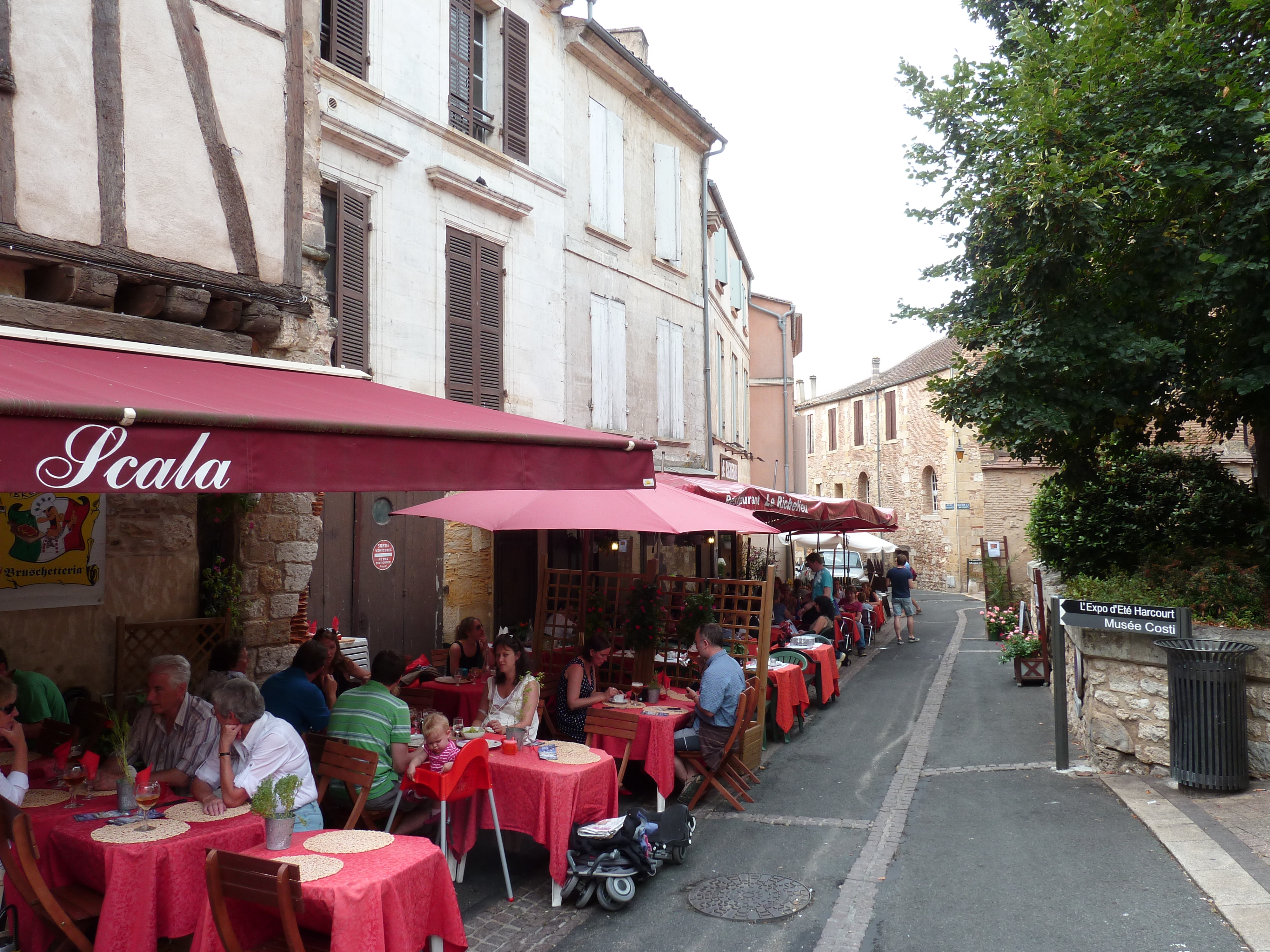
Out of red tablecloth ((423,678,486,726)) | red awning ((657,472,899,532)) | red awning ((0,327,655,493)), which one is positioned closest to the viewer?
red awning ((0,327,655,493))

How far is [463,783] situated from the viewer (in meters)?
4.89

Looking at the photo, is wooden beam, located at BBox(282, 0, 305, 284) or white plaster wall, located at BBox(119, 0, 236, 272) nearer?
white plaster wall, located at BBox(119, 0, 236, 272)

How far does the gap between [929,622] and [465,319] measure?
14.7 metres

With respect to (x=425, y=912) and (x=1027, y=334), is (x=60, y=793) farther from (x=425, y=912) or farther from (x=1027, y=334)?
(x=1027, y=334)

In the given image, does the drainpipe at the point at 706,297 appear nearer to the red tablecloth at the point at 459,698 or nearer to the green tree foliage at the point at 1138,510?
the green tree foliage at the point at 1138,510

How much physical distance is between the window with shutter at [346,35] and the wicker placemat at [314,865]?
8.75 meters

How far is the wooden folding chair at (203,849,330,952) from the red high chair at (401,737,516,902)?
122cm

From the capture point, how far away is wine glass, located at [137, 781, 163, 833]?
414 centimetres

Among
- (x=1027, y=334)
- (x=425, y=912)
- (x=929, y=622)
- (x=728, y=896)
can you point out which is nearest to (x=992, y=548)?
(x=929, y=622)

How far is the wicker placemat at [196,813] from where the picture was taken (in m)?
4.00

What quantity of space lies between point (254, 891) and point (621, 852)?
7.65 ft

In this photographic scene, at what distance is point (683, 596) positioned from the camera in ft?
27.6

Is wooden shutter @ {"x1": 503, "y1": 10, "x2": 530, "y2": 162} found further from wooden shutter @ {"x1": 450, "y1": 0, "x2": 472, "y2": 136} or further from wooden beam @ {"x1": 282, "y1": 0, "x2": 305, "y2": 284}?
wooden beam @ {"x1": 282, "y1": 0, "x2": 305, "y2": 284}

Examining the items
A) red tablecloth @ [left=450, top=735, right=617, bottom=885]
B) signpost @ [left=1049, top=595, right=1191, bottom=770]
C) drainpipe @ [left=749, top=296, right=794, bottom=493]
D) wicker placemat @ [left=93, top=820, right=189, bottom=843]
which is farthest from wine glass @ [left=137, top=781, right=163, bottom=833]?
drainpipe @ [left=749, top=296, right=794, bottom=493]
